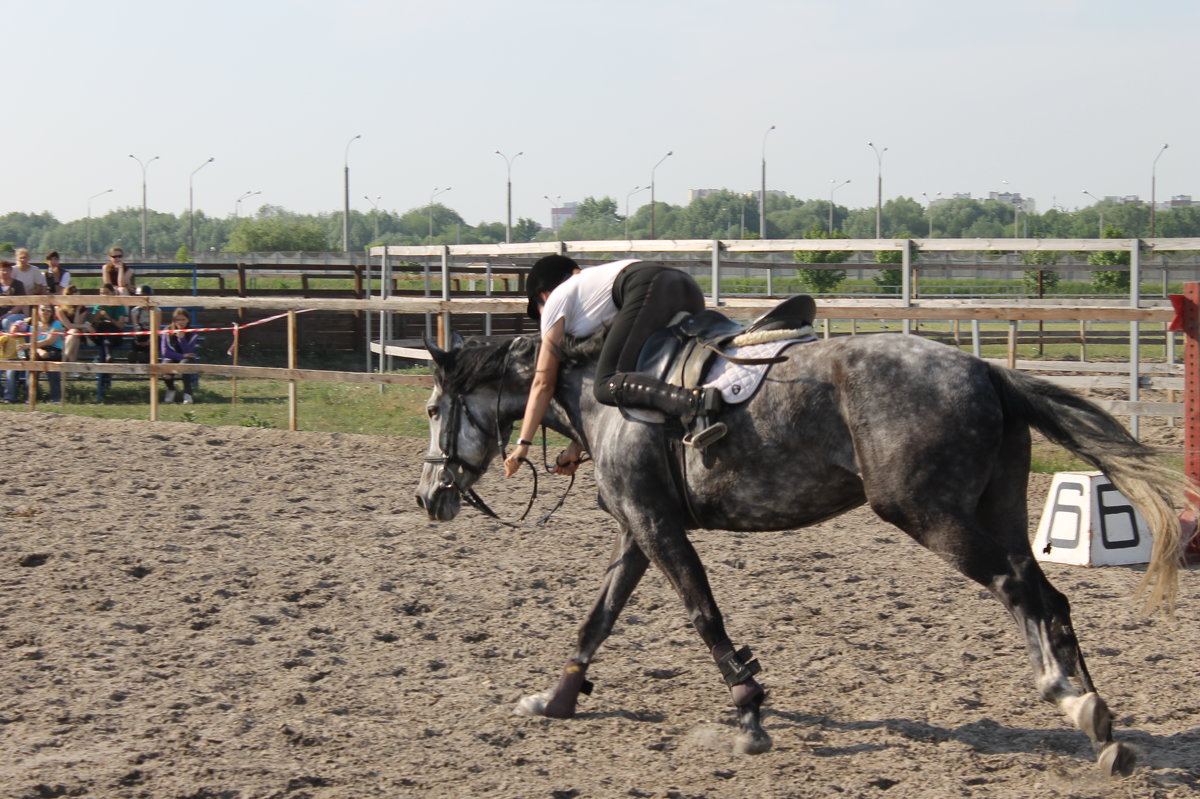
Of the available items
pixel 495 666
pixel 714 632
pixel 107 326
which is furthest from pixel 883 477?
pixel 107 326

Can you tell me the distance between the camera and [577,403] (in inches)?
204

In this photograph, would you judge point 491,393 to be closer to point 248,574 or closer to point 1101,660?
point 248,574

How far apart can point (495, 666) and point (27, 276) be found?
1354 cm

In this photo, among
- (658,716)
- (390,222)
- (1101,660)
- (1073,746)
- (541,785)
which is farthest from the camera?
(390,222)

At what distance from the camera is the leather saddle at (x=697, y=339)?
4715 millimetres

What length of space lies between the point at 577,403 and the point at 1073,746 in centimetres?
230

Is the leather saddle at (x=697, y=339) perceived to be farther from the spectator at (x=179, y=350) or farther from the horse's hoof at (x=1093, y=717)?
the spectator at (x=179, y=350)

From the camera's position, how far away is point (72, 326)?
1588 cm

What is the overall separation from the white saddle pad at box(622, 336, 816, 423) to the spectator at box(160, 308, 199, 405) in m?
12.1

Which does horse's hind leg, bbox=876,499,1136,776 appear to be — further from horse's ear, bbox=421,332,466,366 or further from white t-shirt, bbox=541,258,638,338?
horse's ear, bbox=421,332,466,366

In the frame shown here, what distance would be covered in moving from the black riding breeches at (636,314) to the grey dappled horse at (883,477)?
0.20 metres

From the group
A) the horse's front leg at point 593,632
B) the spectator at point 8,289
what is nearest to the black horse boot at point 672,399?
the horse's front leg at point 593,632

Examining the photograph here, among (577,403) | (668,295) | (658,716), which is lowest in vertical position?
(658,716)

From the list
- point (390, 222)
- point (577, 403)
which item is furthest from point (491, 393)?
point (390, 222)
